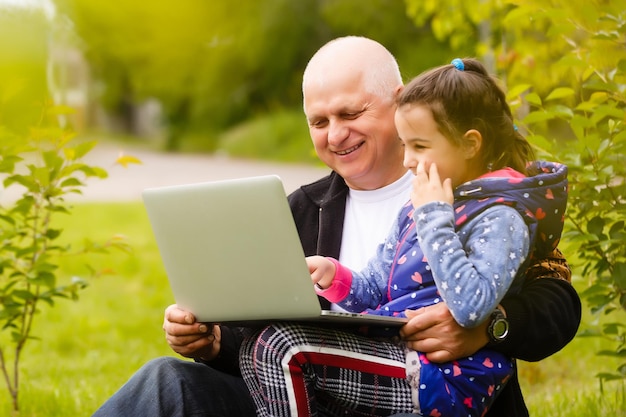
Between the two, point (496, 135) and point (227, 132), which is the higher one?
point (227, 132)

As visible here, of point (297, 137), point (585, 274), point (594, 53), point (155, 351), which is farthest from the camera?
point (297, 137)

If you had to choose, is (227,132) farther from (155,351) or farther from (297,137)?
(155,351)

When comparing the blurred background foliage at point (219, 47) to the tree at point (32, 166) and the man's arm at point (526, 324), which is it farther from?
the man's arm at point (526, 324)

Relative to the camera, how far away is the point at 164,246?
7.56 feet

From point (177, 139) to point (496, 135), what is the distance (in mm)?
21825

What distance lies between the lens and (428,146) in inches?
91.0

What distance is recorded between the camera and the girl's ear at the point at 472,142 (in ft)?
7.57

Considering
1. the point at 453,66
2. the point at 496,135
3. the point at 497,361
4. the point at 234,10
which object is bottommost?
the point at 497,361

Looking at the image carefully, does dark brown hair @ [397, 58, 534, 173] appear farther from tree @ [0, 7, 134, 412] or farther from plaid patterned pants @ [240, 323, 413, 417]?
tree @ [0, 7, 134, 412]

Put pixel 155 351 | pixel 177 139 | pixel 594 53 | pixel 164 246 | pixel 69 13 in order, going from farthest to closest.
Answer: pixel 177 139 < pixel 69 13 < pixel 155 351 < pixel 594 53 < pixel 164 246

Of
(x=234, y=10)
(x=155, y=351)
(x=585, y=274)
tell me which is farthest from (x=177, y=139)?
(x=585, y=274)

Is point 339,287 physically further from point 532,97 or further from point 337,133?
point 532,97

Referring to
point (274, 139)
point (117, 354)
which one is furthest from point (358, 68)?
point (274, 139)

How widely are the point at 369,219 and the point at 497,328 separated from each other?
0.80 metres
